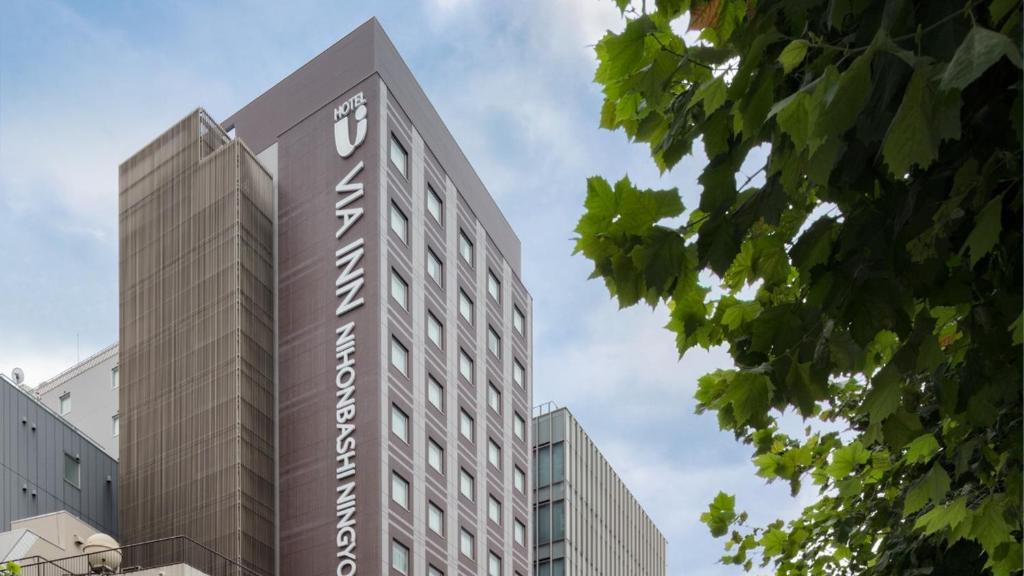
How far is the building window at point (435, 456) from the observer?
57.4 metres

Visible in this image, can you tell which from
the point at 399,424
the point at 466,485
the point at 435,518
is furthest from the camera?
the point at 466,485

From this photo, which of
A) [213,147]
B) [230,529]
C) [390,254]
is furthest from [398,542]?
[213,147]

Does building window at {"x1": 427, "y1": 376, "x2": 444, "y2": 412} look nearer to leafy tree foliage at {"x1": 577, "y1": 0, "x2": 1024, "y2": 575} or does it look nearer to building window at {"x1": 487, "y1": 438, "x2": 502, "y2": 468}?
building window at {"x1": 487, "y1": 438, "x2": 502, "y2": 468}

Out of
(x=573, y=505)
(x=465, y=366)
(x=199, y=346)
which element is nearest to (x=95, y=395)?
(x=199, y=346)

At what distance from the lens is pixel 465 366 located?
6347cm

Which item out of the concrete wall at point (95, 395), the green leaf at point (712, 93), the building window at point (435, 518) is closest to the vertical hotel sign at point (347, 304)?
the building window at point (435, 518)

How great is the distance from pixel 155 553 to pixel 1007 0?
51.3m

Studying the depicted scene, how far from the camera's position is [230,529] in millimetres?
49969

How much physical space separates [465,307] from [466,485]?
29.2ft

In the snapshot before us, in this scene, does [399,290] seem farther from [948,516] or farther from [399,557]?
[948,516]

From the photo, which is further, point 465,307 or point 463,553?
point 465,307

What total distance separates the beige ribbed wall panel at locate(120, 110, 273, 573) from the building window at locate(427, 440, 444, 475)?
7.22 metres

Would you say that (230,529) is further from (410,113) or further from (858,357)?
(858,357)

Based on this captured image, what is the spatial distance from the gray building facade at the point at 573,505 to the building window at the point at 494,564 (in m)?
20.4
